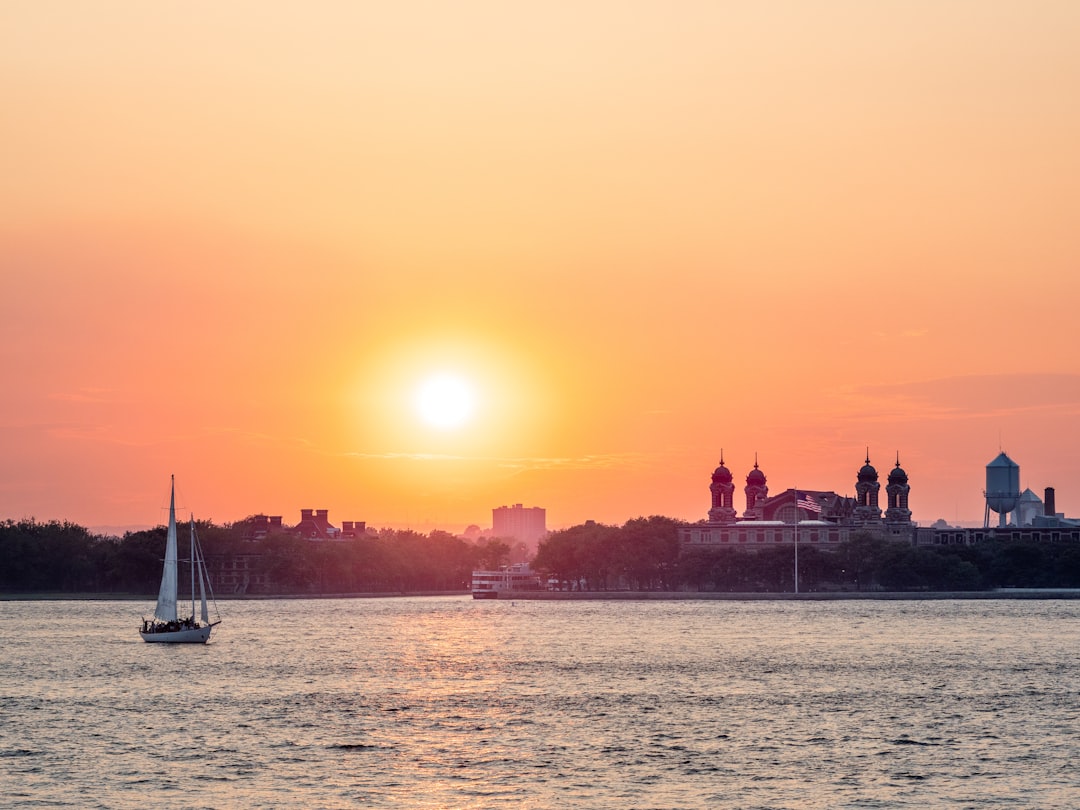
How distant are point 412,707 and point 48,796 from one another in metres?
34.3

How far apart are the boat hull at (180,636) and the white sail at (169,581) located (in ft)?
4.59

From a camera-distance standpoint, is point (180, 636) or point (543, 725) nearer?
point (543, 725)

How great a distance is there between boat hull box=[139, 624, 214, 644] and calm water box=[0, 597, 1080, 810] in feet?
3.78

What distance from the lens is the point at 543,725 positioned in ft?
281

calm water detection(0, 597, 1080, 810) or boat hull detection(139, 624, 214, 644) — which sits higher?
boat hull detection(139, 624, 214, 644)

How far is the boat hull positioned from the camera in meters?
150

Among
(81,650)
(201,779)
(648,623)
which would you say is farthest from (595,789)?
(648,623)

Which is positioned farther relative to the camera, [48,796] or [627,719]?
[627,719]

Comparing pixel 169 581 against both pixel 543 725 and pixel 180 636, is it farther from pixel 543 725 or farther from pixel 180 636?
pixel 543 725

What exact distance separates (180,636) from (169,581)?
7517 millimetres

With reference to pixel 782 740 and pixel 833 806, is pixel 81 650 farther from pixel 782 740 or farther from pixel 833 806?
pixel 833 806

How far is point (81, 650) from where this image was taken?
145m

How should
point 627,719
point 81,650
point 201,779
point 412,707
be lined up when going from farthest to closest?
1. point 81,650
2. point 412,707
3. point 627,719
4. point 201,779

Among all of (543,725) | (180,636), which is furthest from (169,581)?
(543,725)
